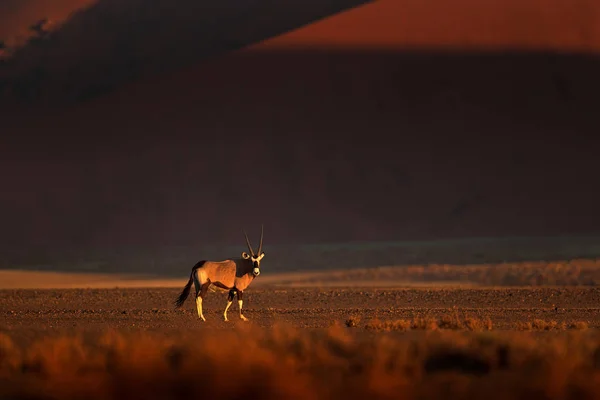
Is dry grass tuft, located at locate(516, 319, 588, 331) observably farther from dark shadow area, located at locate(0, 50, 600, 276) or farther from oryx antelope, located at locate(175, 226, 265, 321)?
dark shadow area, located at locate(0, 50, 600, 276)

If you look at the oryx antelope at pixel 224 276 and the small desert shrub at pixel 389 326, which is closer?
the small desert shrub at pixel 389 326

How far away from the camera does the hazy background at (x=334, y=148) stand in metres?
40.5

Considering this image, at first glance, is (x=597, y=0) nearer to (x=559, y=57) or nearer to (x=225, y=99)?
(x=559, y=57)

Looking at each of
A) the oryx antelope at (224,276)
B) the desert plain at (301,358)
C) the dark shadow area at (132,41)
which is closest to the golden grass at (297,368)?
the desert plain at (301,358)

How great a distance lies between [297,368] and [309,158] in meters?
34.9

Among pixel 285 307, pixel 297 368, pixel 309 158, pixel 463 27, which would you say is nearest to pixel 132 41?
pixel 309 158

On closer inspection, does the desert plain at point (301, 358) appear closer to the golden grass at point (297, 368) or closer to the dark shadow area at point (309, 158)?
the golden grass at point (297, 368)

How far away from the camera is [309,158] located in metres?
43.9

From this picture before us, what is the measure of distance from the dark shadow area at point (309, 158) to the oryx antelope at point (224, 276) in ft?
62.8

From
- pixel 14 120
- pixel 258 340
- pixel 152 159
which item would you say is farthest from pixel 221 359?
pixel 14 120

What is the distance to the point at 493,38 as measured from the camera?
47.6m

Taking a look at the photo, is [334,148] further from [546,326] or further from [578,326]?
[546,326]

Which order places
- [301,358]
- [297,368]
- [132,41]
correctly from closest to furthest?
[297,368] → [301,358] → [132,41]

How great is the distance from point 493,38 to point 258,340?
38.3 m
